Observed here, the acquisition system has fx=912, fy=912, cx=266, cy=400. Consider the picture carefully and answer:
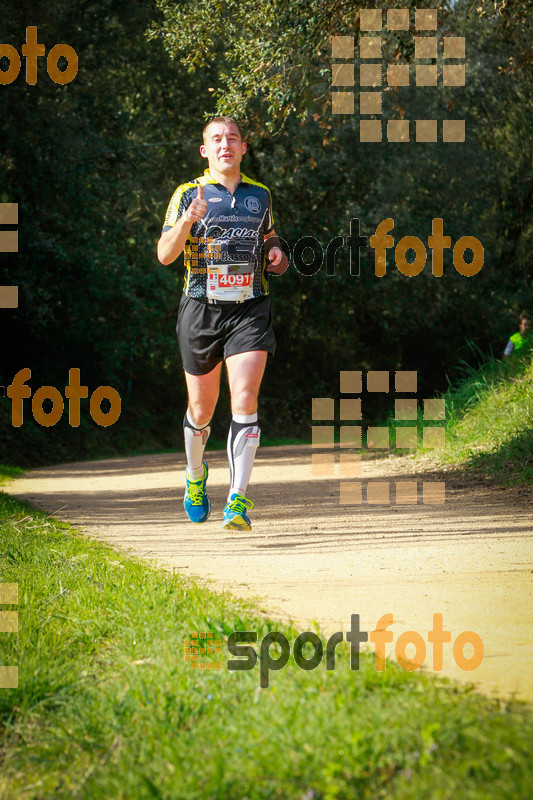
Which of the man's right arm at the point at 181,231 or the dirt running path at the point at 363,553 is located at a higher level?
the man's right arm at the point at 181,231

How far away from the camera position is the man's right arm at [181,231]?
17.5 feet

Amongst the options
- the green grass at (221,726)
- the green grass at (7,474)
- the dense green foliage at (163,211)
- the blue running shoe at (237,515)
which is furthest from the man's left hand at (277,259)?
the dense green foliage at (163,211)

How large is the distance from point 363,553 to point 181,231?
2.19 meters

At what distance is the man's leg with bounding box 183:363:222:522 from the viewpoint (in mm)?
6137

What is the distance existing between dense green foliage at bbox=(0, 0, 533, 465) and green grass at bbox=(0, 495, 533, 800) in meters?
12.1

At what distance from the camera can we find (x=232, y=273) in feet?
18.8

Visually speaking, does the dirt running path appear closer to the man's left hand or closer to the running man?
the running man

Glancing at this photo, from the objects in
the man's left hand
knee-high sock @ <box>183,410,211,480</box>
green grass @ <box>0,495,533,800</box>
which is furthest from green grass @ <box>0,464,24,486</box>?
green grass @ <box>0,495,533,800</box>

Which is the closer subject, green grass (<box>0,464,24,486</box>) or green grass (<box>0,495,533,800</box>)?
green grass (<box>0,495,533,800</box>)

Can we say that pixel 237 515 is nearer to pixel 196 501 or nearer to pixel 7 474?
pixel 196 501

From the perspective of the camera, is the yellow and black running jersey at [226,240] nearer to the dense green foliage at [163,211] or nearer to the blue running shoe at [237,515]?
the blue running shoe at [237,515]

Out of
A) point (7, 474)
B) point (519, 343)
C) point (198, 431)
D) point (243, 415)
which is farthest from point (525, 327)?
point (243, 415)

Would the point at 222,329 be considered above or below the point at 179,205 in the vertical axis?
below

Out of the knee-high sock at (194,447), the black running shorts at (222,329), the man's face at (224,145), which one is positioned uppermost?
the man's face at (224,145)
